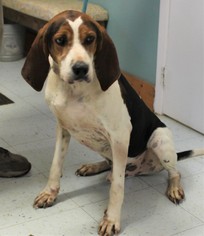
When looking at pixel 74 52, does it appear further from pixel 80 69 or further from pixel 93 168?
pixel 93 168

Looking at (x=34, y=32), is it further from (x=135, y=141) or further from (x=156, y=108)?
(x=135, y=141)

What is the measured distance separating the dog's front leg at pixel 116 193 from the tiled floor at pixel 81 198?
55 millimetres

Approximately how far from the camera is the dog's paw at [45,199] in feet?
6.42

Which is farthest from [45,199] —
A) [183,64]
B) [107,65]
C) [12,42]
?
[12,42]

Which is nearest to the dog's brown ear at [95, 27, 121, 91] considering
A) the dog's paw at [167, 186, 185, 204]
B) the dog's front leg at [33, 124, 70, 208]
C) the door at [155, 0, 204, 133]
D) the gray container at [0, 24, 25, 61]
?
the dog's front leg at [33, 124, 70, 208]

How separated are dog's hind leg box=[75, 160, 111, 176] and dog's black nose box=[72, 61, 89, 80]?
753 millimetres

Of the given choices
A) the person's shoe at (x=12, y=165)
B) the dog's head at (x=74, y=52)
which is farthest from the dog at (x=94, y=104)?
the person's shoe at (x=12, y=165)

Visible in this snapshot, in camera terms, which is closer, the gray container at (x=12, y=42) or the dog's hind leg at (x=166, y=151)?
the dog's hind leg at (x=166, y=151)

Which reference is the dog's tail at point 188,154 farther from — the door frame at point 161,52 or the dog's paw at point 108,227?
the door frame at point 161,52

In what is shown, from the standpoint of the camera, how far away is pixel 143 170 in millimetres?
2178

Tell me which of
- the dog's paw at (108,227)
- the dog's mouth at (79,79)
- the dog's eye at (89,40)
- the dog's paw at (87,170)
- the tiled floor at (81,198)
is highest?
the dog's eye at (89,40)

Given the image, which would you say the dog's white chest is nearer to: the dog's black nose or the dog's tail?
the dog's black nose

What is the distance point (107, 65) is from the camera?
1.64m

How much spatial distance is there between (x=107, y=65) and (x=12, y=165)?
84cm
